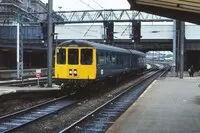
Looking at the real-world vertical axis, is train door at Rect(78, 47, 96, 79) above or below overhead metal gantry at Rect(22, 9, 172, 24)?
below

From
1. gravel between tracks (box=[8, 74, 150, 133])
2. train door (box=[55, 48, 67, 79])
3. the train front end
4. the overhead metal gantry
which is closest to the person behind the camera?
gravel between tracks (box=[8, 74, 150, 133])

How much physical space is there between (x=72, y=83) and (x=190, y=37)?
55.5 metres

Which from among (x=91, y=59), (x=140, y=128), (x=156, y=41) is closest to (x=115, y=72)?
(x=91, y=59)

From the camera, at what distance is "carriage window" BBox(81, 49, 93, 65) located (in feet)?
74.3

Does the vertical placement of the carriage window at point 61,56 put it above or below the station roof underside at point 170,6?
below

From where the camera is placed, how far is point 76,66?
22688 mm

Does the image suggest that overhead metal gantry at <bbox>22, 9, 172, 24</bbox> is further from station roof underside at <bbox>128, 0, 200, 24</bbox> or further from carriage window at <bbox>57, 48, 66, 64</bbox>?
station roof underside at <bbox>128, 0, 200, 24</bbox>

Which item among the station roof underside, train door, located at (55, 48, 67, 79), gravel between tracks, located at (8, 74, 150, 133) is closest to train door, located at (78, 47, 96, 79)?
train door, located at (55, 48, 67, 79)

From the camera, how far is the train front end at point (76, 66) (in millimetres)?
22547

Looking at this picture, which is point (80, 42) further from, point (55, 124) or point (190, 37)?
point (190, 37)

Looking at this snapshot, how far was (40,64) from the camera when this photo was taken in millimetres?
85125

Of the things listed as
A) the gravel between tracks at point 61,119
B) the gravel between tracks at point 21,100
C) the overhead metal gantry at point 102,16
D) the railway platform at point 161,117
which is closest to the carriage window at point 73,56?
the gravel between tracks at point 21,100

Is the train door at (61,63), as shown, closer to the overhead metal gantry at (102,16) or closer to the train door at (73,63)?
the train door at (73,63)

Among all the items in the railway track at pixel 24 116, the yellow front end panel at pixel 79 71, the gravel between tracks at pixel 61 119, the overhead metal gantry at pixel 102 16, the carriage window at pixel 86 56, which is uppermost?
the overhead metal gantry at pixel 102 16
